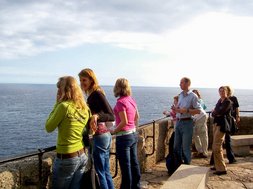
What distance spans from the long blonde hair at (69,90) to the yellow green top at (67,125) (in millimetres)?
55

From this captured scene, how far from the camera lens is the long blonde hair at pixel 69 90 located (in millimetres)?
3465

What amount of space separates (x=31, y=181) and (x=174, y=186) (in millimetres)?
1975

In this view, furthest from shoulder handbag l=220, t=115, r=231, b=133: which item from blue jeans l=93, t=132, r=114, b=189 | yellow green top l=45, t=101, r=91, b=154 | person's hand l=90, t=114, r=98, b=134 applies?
yellow green top l=45, t=101, r=91, b=154

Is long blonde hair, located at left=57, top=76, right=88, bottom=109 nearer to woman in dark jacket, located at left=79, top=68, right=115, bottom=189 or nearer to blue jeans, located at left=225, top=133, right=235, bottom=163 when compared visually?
woman in dark jacket, located at left=79, top=68, right=115, bottom=189

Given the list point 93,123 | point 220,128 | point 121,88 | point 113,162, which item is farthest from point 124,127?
point 220,128

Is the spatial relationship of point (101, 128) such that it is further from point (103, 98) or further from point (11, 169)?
point (11, 169)

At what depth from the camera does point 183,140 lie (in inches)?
238

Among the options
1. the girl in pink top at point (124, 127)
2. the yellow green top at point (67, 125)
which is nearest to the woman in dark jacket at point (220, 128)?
the girl in pink top at point (124, 127)

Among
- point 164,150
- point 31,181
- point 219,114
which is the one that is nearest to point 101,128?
point 31,181

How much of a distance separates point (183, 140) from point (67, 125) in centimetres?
313

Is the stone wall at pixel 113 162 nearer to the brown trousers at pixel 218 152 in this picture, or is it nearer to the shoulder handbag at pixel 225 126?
the brown trousers at pixel 218 152

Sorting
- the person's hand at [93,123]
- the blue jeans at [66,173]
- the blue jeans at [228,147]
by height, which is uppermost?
the person's hand at [93,123]

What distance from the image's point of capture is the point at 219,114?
6.34 metres

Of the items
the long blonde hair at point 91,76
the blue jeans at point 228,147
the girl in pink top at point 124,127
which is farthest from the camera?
the blue jeans at point 228,147
